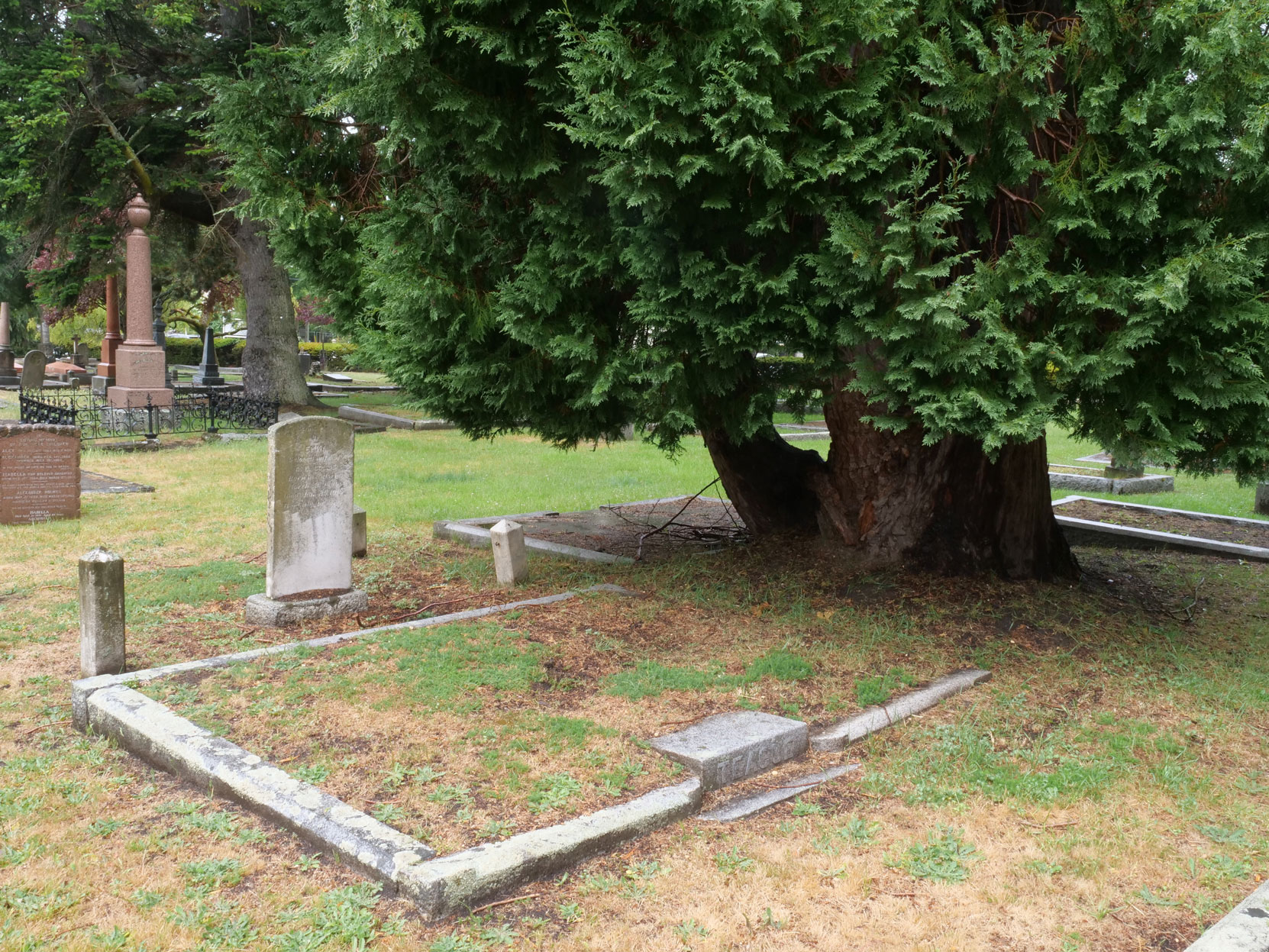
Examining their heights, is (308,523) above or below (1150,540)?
above

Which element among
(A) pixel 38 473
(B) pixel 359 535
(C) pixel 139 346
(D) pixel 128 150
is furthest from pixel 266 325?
(B) pixel 359 535

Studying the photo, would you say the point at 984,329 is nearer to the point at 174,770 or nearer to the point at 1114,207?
the point at 1114,207

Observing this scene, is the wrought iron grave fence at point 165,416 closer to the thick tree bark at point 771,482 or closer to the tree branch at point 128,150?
the tree branch at point 128,150

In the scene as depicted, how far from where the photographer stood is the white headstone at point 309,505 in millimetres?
6809

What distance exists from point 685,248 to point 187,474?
10.6m

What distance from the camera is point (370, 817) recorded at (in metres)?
4.08

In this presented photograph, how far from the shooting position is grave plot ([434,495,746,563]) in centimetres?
910

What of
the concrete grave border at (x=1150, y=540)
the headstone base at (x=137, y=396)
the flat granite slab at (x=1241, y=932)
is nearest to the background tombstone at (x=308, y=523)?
the flat granite slab at (x=1241, y=932)

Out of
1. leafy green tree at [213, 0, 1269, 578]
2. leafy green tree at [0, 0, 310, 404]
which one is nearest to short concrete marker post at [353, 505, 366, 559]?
leafy green tree at [213, 0, 1269, 578]

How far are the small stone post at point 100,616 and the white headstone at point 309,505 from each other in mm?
1208

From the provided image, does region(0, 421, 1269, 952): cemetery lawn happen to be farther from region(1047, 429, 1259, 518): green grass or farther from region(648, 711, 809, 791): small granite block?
region(1047, 429, 1259, 518): green grass

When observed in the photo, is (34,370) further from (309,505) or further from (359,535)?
(309,505)

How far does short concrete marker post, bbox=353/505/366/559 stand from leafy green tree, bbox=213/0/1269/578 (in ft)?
7.90

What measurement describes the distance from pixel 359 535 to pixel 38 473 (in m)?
4.01
